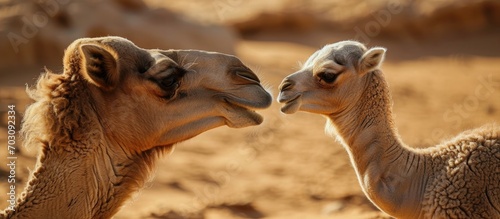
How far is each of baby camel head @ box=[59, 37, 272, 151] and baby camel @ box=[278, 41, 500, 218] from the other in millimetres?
651

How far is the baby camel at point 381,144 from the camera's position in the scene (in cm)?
622

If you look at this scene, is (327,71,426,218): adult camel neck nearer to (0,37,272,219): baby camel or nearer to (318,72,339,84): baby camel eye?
(318,72,339,84): baby camel eye

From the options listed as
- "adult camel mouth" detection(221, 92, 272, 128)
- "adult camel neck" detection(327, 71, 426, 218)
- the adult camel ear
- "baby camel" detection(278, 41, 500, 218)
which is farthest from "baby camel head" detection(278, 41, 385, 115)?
the adult camel ear

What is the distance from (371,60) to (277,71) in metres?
12.2

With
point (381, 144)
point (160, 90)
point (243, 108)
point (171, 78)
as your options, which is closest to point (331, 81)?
point (381, 144)

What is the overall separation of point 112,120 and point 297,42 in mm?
17613

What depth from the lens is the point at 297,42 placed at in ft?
75.1

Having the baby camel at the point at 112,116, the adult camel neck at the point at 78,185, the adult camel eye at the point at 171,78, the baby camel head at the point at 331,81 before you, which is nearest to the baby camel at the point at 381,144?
the baby camel head at the point at 331,81

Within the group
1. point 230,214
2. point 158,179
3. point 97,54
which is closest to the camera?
point 97,54

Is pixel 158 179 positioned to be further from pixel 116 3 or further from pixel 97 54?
pixel 116 3

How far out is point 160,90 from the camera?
5.61m

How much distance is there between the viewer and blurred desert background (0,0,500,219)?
10.5m

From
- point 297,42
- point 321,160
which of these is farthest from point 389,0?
point 321,160

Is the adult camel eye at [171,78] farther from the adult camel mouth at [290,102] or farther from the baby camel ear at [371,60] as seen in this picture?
the baby camel ear at [371,60]
